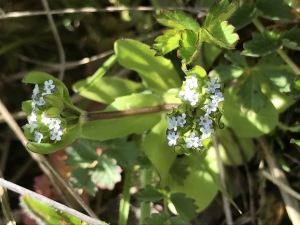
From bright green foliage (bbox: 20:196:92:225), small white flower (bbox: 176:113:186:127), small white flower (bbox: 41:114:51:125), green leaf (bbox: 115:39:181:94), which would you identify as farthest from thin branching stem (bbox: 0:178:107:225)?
green leaf (bbox: 115:39:181:94)

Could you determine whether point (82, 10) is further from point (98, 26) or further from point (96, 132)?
point (96, 132)

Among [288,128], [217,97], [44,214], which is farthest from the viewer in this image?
[288,128]

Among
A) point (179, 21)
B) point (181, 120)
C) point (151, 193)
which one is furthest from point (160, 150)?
point (179, 21)

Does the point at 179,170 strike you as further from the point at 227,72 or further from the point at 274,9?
the point at 274,9

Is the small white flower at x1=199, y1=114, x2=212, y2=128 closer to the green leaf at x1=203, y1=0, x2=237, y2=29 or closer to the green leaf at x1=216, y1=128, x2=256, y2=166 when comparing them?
the green leaf at x1=203, y1=0, x2=237, y2=29

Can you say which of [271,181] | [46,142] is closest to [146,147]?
[46,142]

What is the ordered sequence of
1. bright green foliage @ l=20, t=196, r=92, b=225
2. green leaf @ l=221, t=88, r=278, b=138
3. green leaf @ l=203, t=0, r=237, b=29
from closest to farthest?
green leaf @ l=203, t=0, r=237, b=29, bright green foliage @ l=20, t=196, r=92, b=225, green leaf @ l=221, t=88, r=278, b=138
